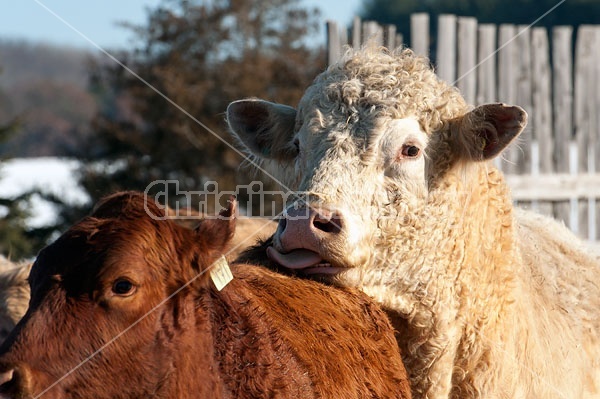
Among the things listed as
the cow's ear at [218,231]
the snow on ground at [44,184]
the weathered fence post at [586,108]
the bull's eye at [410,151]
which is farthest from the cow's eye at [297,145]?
Answer: the snow on ground at [44,184]

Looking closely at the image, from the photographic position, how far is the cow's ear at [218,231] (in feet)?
10.6

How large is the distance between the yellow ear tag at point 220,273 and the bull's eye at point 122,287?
13.4 inches

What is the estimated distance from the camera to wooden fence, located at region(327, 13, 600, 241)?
9.54m

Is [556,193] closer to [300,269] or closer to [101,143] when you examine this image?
[300,269]

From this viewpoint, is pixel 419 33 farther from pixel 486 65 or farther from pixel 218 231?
pixel 218 231

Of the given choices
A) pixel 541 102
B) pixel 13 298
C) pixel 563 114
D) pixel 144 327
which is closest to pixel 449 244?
pixel 144 327

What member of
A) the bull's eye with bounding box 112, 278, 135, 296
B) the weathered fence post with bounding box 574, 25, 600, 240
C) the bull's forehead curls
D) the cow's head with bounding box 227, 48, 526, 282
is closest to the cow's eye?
the cow's head with bounding box 227, 48, 526, 282

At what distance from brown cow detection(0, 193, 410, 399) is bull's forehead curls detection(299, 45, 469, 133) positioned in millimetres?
1304

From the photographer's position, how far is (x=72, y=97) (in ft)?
222

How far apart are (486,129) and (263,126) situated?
4.35 ft

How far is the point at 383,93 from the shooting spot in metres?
4.62

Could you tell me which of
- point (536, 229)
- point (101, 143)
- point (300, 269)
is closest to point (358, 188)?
point (300, 269)

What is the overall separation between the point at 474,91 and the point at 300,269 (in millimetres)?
5890

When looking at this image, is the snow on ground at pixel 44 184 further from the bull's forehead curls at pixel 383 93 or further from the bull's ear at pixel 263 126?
the bull's forehead curls at pixel 383 93
